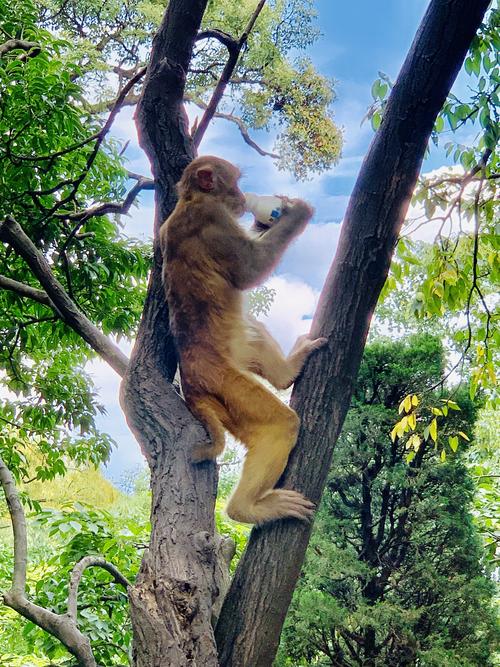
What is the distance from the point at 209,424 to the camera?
7.43 ft

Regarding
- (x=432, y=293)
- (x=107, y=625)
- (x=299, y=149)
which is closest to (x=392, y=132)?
(x=432, y=293)

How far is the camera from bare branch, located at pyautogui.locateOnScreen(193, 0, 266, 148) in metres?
2.66

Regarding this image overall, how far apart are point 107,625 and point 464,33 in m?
3.29

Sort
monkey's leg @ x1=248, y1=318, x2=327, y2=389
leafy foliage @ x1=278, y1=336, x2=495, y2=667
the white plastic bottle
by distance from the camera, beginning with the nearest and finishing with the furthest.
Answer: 1. monkey's leg @ x1=248, y1=318, x2=327, y2=389
2. the white plastic bottle
3. leafy foliage @ x1=278, y1=336, x2=495, y2=667

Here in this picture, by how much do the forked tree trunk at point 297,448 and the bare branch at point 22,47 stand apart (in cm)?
264

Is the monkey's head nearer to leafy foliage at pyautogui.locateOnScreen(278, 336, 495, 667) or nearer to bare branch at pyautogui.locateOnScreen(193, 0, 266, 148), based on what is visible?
bare branch at pyautogui.locateOnScreen(193, 0, 266, 148)

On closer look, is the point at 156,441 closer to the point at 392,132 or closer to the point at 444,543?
the point at 392,132

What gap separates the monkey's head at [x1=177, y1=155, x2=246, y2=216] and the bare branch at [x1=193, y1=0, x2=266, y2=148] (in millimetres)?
218

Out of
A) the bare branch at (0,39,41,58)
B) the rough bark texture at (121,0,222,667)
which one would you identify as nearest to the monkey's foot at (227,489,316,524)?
the rough bark texture at (121,0,222,667)

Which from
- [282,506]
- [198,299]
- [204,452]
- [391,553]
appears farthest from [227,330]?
[391,553]

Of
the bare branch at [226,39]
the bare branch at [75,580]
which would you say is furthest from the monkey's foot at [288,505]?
the bare branch at [226,39]

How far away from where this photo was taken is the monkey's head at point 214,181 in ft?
8.53

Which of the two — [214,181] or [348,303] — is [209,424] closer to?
[348,303]

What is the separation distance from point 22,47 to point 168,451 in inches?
118
